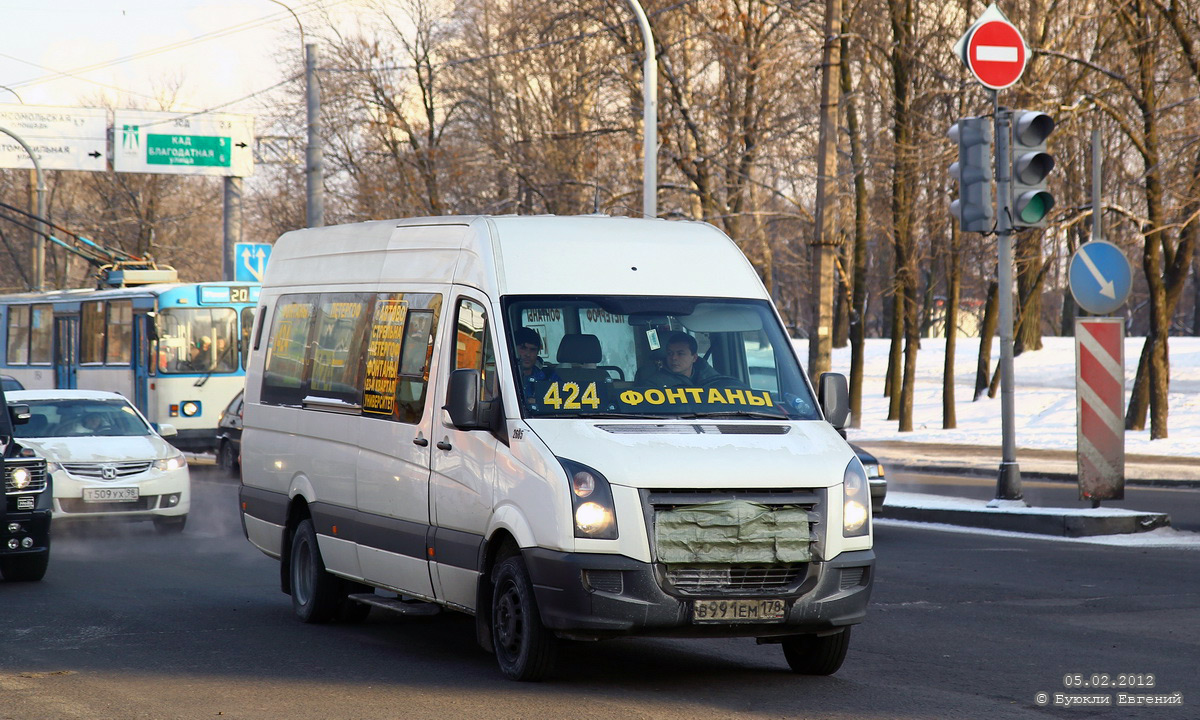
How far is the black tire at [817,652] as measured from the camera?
786 centimetres

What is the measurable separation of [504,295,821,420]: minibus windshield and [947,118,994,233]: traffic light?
7965mm

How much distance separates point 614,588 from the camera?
7.18m

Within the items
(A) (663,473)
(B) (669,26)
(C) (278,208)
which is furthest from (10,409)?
(C) (278,208)

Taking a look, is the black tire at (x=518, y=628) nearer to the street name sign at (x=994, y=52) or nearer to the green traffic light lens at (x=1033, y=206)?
the green traffic light lens at (x=1033, y=206)

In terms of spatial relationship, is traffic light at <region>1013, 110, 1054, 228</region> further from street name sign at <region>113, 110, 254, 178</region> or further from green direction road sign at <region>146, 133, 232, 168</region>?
green direction road sign at <region>146, 133, 232, 168</region>

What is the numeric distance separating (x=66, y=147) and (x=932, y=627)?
35.6 metres

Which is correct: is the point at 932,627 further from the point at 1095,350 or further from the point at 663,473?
the point at 1095,350

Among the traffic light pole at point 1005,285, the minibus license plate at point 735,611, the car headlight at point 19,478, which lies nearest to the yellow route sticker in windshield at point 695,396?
the minibus license plate at point 735,611

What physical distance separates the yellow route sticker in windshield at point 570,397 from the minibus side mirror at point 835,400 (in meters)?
1.28

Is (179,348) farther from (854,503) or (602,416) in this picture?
(854,503)

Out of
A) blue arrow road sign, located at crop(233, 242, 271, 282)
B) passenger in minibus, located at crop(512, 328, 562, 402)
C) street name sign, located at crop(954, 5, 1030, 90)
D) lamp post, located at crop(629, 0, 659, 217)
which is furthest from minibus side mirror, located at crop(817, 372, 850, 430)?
blue arrow road sign, located at crop(233, 242, 271, 282)

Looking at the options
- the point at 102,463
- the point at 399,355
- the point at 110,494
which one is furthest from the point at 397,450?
the point at 102,463

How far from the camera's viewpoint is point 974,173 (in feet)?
52.1
